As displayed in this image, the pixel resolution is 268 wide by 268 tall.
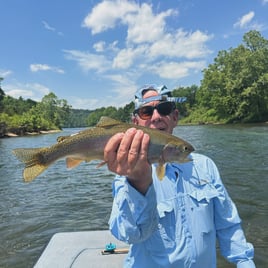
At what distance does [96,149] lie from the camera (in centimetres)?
224

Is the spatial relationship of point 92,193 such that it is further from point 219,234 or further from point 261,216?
point 219,234

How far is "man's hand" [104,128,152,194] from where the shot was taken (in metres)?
1.75

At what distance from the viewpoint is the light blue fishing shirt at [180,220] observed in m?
2.00

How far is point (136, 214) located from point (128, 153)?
1.47 feet

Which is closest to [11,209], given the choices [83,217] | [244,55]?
[83,217]

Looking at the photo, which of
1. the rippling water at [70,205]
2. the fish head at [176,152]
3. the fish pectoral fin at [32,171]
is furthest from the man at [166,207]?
the rippling water at [70,205]

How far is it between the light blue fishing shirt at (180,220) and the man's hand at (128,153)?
196mm

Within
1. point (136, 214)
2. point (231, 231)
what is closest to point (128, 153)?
point (136, 214)

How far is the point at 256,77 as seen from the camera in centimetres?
6222

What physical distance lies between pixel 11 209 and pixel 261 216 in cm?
742

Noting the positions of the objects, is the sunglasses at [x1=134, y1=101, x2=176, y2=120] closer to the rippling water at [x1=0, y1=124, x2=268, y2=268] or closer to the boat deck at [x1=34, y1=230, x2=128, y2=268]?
the boat deck at [x1=34, y1=230, x2=128, y2=268]

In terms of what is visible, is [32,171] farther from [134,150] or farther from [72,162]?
[134,150]

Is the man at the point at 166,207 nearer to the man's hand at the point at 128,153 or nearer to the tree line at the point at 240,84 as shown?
the man's hand at the point at 128,153

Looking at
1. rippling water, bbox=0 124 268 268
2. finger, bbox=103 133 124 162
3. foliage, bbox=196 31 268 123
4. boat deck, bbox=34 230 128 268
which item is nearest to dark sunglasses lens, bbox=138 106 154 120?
finger, bbox=103 133 124 162
